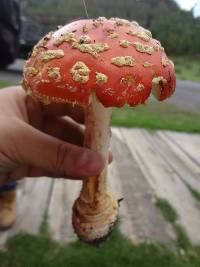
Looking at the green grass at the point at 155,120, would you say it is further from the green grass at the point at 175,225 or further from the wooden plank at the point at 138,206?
the green grass at the point at 175,225

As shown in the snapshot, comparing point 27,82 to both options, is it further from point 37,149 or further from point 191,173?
point 191,173

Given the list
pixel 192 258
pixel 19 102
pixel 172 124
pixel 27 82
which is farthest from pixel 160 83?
pixel 172 124

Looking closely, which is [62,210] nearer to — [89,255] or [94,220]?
[89,255]

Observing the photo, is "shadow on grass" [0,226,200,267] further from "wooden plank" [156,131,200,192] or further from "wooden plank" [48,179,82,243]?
"wooden plank" [156,131,200,192]

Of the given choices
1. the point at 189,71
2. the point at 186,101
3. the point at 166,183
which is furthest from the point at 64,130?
the point at 189,71

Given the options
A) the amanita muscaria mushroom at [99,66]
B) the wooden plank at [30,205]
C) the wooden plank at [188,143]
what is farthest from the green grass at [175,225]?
the amanita muscaria mushroom at [99,66]

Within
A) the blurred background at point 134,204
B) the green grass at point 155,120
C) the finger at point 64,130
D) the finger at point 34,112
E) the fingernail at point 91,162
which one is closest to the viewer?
the fingernail at point 91,162
